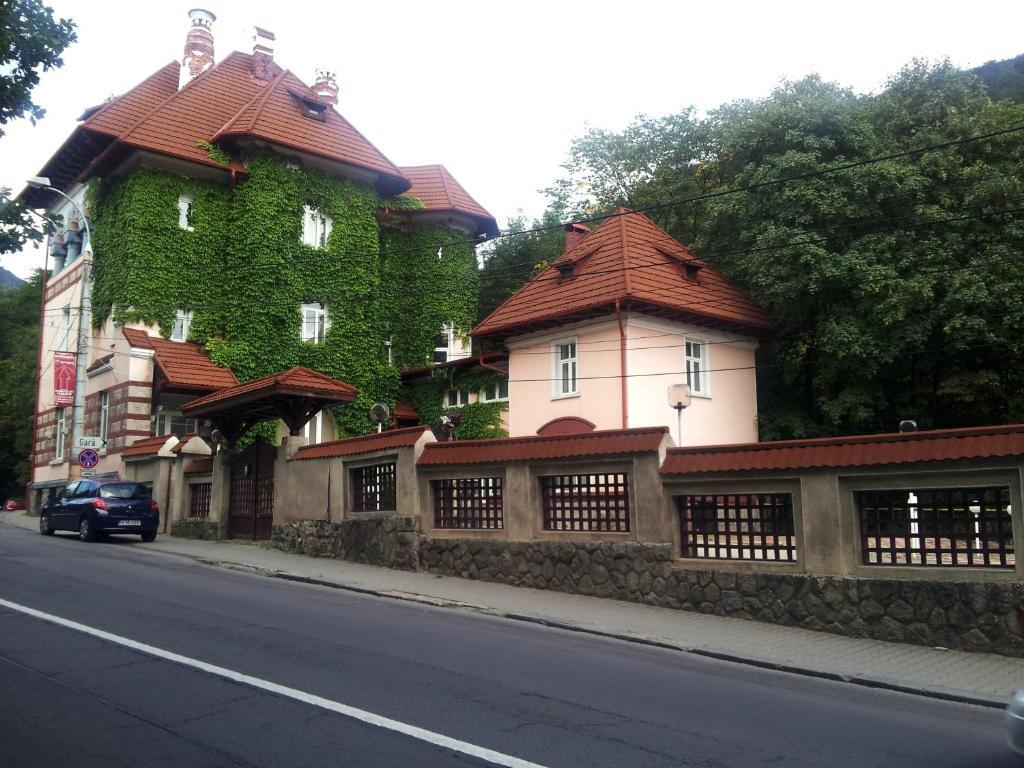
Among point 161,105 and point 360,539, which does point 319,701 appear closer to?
point 360,539

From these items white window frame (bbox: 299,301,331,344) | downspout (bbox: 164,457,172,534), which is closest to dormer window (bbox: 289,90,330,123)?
white window frame (bbox: 299,301,331,344)

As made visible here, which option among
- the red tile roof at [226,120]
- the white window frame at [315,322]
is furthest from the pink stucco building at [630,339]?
the red tile roof at [226,120]

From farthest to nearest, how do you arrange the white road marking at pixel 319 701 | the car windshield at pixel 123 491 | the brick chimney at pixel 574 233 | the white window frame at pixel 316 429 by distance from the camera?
the white window frame at pixel 316 429
the brick chimney at pixel 574 233
the car windshield at pixel 123 491
the white road marking at pixel 319 701

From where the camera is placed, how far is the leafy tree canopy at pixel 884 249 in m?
23.2

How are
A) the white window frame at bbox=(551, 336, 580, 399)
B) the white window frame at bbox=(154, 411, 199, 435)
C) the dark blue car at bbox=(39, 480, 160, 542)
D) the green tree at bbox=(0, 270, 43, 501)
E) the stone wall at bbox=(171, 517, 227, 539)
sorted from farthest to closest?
1. the green tree at bbox=(0, 270, 43, 501)
2. the white window frame at bbox=(154, 411, 199, 435)
3. the white window frame at bbox=(551, 336, 580, 399)
4. the stone wall at bbox=(171, 517, 227, 539)
5. the dark blue car at bbox=(39, 480, 160, 542)

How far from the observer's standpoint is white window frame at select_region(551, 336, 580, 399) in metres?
26.4

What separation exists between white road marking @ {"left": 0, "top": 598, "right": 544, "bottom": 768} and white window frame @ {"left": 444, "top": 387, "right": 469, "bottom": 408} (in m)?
24.0

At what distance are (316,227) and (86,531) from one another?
14707 mm

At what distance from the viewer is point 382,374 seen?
111 feet

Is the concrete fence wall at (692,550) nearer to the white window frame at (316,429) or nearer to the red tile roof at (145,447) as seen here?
the red tile roof at (145,447)

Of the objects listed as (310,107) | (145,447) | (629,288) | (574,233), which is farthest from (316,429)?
(629,288)

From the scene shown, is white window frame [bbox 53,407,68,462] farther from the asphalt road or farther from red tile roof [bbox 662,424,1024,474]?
red tile roof [bbox 662,424,1024,474]

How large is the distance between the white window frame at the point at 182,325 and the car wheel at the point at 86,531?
9940 mm

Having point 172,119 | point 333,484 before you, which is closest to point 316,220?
point 172,119
